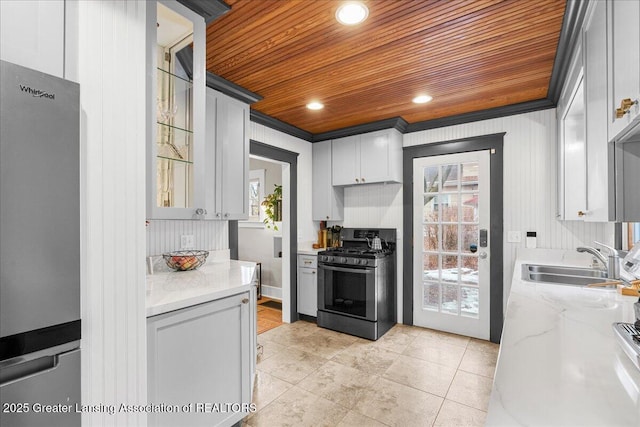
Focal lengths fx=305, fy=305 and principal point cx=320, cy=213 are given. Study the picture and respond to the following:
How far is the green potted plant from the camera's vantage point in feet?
14.9

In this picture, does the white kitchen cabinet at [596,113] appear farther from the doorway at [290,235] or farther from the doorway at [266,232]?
the doorway at [266,232]

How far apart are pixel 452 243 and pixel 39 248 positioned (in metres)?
3.40

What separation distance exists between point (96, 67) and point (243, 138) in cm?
148

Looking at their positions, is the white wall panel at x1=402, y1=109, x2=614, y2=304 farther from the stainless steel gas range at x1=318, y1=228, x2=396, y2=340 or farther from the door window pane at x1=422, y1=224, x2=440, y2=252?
the stainless steel gas range at x1=318, y1=228, x2=396, y2=340

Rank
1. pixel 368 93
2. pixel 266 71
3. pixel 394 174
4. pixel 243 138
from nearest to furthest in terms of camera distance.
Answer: pixel 266 71, pixel 243 138, pixel 368 93, pixel 394 174

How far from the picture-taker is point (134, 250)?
46.6 inches

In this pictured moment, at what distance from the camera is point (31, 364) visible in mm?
926

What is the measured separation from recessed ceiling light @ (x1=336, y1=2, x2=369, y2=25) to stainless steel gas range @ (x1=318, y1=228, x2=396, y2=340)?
2244 millimetres

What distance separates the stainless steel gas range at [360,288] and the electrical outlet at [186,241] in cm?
158

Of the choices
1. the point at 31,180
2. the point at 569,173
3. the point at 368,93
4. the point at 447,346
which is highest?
the point at 368,93

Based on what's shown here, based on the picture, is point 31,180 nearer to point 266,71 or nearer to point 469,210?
point 266,71

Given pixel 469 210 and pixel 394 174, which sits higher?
pixel 394 174

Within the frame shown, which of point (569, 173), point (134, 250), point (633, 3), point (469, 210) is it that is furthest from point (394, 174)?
point (134, 250)

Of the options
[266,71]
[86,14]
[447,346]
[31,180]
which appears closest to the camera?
[31,180]
